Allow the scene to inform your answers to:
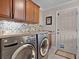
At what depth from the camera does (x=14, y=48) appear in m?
1.18

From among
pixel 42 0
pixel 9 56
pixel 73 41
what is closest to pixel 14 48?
pixel 9 56

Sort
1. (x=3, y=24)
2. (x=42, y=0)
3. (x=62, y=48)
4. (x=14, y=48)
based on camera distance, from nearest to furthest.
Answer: (x=14, y=48)
(x=3, y=24)
(x=42, y=0)
(x=62, y=48)

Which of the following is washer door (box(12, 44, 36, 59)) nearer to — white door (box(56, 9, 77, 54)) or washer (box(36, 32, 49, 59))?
washer (box(36, 32, 49, 59))

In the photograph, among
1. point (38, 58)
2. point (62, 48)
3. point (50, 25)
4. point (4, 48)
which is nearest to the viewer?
point (4, 48)

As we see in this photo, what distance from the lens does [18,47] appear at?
1.25 metres

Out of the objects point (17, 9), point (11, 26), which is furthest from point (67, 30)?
point (17, 9)

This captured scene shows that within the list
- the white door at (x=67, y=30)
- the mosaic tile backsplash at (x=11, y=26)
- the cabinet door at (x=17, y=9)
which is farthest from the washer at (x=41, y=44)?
the white door at (x=67, y=30)

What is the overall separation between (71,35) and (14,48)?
2.99 meters

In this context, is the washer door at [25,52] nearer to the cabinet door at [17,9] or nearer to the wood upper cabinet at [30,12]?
the cabinet door at [17,9]

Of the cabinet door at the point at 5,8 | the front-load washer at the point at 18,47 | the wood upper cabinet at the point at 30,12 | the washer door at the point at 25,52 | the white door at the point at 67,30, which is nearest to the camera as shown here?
the front-load washer at the point at 18,47

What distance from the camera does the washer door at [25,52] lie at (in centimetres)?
122

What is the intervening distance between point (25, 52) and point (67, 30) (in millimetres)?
2781

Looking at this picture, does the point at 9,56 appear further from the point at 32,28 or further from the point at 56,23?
the point at 56,23

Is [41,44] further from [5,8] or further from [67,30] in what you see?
[67,30]
